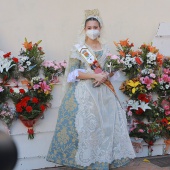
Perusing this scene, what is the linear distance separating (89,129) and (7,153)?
2206 millimetres

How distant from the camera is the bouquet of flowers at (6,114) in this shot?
12.0ft

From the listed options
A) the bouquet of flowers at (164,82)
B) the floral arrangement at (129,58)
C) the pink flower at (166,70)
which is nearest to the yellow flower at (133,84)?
the floral arrangement at (129,58)

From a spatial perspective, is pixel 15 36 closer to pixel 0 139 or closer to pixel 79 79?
pixel 79 79

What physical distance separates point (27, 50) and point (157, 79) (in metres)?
1.69

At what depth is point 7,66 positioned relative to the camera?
3623 mm

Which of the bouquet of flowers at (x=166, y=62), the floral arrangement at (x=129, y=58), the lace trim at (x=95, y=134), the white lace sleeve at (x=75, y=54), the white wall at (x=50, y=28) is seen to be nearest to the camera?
the lace trim at (x=95, y=134)

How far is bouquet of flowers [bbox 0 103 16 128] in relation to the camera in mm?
3654

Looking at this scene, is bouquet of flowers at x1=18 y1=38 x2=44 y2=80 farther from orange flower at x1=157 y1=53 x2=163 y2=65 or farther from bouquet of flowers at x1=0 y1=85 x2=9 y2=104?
orange flower at x1=157 y1=53 x2=163 y2=65

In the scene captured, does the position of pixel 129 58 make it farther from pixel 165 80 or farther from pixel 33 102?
pixel 33 102

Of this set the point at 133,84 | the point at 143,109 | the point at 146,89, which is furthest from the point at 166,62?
the point at 143,109

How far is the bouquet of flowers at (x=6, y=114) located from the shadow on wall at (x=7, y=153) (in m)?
2.66

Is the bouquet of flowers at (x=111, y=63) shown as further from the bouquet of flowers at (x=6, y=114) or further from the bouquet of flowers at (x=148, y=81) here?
the bouquet of flowers at (x=6, y=114)

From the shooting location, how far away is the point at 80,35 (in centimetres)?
352

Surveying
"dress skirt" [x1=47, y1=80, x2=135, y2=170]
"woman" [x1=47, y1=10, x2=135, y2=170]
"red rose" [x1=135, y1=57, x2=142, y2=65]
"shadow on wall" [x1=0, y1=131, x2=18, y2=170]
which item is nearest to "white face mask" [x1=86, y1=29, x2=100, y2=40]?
"woman" [x1=47, y1=10, x2=135, y2=170]
